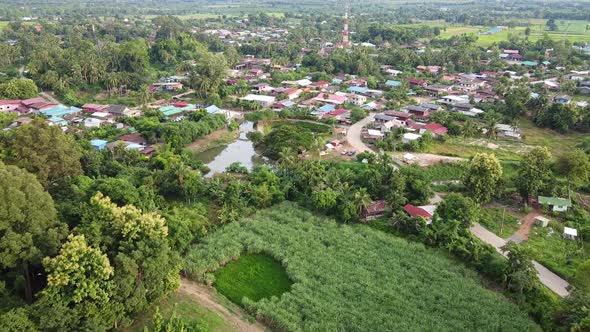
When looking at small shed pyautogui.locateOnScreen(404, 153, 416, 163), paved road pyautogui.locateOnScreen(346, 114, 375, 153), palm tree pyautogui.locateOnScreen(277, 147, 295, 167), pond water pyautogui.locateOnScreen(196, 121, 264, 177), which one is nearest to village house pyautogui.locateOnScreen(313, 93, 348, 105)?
paved road pyautogui.locateOnScreen(346, 114, 375, 153)

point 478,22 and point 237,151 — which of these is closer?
point 237,151

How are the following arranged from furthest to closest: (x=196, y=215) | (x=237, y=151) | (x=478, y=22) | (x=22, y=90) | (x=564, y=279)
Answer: (x=478, y=22) → (x=22, y=90) → (x=237, y=151) → (x=196, y=215) → (x=564, y=279)

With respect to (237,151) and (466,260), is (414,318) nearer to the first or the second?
(466,260)

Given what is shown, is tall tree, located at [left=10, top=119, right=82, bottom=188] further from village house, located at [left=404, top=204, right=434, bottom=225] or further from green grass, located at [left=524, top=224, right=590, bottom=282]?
green grass, located at [left=524, top=224, right=590, bottom=282]

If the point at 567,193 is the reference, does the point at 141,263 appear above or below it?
above

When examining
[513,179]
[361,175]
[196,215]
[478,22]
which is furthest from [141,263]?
[478,22]

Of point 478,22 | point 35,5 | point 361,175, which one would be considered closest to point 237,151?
point 361,175

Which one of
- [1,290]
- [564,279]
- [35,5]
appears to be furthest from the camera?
[35,5]
